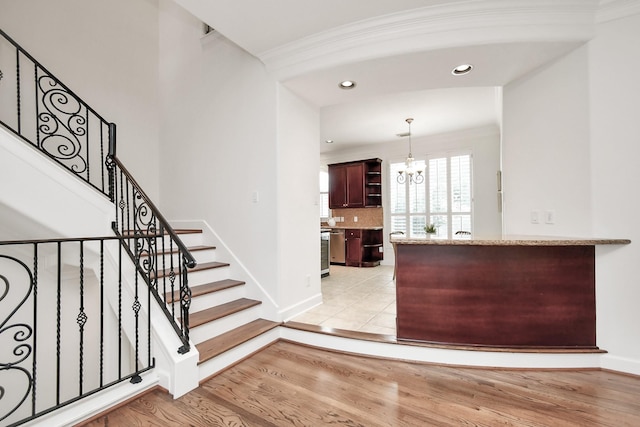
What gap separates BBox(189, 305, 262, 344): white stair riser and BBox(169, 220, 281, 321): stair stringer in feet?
0.39

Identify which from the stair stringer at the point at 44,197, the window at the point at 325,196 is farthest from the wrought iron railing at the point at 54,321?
the window at the point at 325,196

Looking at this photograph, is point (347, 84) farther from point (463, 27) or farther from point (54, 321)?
point (54, 321)

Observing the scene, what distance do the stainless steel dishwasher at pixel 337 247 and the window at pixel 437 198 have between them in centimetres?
130

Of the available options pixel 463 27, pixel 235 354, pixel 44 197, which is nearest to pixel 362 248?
pixel 235 354

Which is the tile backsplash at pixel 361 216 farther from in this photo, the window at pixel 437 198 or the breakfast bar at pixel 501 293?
the breakfast bar at pixel 501 293

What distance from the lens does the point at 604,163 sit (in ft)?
7.47

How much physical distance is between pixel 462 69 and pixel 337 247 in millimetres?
4584

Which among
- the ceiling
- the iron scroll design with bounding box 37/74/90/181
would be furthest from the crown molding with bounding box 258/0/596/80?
the iron scroll design with bounding box 37/74/90/181

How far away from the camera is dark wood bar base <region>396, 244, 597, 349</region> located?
235 centimetres

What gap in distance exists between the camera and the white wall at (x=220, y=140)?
10.2ft

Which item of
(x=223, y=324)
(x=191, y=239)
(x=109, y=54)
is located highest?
(x=109, y=54)

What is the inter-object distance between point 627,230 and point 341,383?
2.49m

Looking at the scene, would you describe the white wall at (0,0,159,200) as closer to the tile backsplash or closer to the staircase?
the staircase

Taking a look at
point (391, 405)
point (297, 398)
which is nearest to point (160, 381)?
point (297, 398)
